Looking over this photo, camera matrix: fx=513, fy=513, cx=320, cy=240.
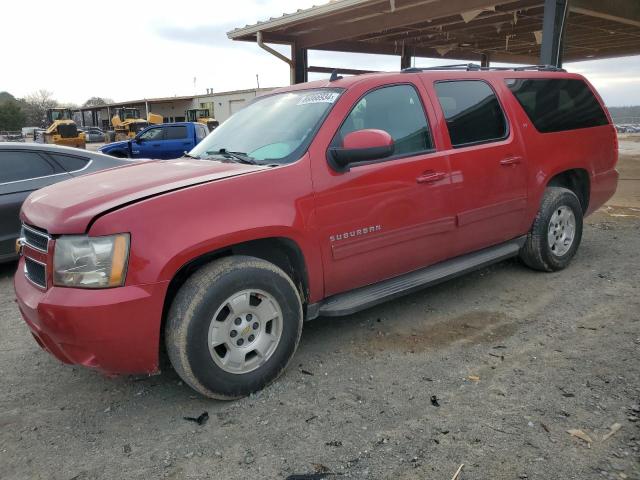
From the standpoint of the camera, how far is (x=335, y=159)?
3320mm

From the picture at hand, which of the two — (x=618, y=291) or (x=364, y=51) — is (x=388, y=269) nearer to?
(x=618, y=291)

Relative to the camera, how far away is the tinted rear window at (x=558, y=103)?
472cm

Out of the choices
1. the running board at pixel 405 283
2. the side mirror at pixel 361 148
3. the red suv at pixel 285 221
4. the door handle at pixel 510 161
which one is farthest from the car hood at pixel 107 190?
the door handle at pixel 510 161

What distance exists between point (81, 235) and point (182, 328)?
71cm

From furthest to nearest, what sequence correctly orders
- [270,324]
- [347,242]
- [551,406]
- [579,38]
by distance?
[579,38]
[347,242]
[270,324]
[551,406]

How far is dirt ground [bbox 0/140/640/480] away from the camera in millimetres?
2463

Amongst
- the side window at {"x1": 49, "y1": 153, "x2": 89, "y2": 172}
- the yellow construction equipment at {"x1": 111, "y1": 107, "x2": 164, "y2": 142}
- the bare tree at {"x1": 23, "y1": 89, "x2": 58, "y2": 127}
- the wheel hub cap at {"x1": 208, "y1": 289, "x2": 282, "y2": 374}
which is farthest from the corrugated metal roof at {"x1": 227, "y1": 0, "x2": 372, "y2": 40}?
the bare tree at {"x1": 23, "y1": 89, "x2": 58, "y2": 127}

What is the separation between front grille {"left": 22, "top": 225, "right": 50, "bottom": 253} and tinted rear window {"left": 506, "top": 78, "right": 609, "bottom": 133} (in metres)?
3.94

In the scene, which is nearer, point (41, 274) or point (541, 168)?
point (41, 274)

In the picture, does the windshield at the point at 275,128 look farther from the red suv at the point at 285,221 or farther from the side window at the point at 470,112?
the side window at the point at 470,112

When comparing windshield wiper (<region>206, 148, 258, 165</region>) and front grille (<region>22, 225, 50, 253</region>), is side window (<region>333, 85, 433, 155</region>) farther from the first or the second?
front grille (<region>22, 225, 50, 253</region>)

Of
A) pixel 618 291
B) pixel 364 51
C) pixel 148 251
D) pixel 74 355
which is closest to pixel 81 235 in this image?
pixel 148 251

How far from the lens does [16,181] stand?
566 cm

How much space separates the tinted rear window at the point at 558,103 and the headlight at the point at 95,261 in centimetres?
369
